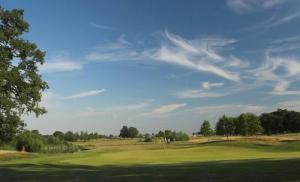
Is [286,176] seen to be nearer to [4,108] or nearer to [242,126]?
[4,108]

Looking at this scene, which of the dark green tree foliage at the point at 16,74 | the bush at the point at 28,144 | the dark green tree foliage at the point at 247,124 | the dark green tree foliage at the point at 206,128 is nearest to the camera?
the dark green tree foliage at the point at 16,74

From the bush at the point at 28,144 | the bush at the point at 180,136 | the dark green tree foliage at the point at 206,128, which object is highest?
the dark green tree foliage at the point at 206,128

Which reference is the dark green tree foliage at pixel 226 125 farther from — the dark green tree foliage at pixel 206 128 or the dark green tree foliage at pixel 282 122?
the dark green tree foliage at pixel 282 122

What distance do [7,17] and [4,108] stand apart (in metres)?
7.76

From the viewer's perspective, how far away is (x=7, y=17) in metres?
43.2

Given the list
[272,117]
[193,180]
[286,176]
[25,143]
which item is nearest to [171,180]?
[193,180]

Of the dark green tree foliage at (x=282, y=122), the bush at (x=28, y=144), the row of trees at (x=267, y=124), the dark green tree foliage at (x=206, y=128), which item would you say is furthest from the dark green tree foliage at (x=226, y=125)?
the bush at (x=28, y=144)

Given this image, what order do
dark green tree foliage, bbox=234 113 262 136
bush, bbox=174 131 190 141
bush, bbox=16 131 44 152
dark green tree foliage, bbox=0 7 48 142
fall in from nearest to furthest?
dark green tree foliage, bbox=0 7 48 142 < bush, bbox=16 131 44 152 < dark green tree foliage, bbox=234 113 262 136 < bush, bbox=174 131 190 141

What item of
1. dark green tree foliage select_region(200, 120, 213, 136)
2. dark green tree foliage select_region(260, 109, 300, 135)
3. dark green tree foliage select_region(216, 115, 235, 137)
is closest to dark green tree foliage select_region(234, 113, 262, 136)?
dark green tree foliage select_region(216, 115, 235, 137)

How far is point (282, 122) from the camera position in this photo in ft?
584

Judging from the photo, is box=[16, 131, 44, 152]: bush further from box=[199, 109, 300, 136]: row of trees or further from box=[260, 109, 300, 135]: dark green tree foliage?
box=[260, 109, 300, 135]: dark green tree foliage

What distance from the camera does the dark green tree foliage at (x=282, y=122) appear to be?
176m

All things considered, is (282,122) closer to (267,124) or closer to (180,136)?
(267,124)

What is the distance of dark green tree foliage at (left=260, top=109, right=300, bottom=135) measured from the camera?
578 ft
